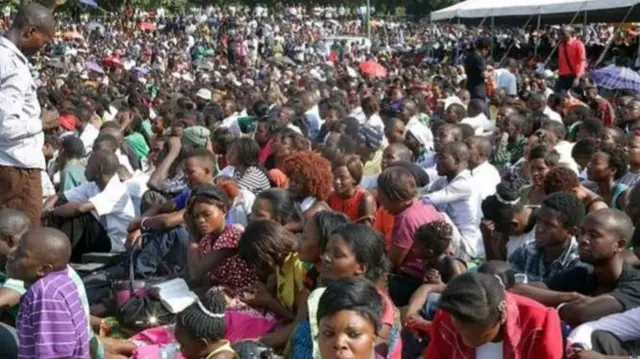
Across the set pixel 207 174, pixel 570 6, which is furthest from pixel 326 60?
pixel 207 174

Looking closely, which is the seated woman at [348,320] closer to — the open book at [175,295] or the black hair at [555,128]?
the open book at [175,295]

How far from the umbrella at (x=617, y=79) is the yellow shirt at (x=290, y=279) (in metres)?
7.57

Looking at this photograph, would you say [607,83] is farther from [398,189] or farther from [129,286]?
[129,286]

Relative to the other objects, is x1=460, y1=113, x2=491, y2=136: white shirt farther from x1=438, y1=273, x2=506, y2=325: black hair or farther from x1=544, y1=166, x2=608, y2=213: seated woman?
x1=438, y1=273, x2=506, y2=325: black hair

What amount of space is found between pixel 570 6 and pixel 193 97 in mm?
9909

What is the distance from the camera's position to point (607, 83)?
40.7 feet

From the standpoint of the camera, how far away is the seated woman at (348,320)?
3701 millimetres

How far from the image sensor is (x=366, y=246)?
470 centimetres

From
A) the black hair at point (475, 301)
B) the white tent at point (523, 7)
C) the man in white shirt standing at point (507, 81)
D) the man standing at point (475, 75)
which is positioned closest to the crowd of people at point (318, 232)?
the black hair at point (475, 301)

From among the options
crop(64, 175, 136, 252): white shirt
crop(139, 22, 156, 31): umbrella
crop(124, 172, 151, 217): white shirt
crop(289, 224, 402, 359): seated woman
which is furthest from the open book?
crop(139, 22, 156, 31): umbrella

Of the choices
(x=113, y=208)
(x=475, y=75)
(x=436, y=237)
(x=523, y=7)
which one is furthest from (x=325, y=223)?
(x=523, y=7)

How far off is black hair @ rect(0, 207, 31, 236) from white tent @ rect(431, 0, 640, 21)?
15123mm

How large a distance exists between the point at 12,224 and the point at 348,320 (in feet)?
7.73

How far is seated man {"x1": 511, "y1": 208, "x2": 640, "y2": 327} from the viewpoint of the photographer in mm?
4547
